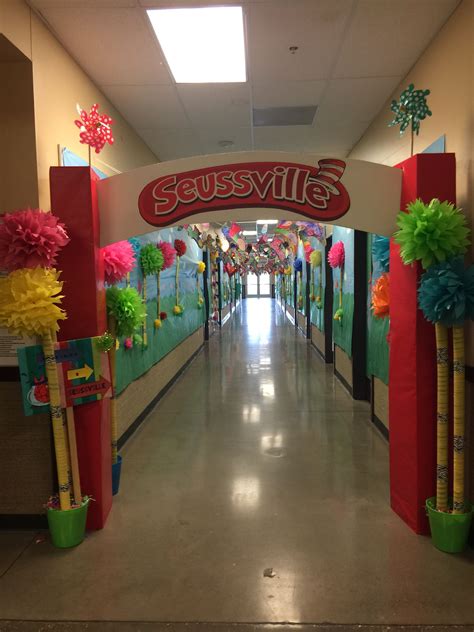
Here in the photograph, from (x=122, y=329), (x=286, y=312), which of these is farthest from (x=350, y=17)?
(x=286, y=312)

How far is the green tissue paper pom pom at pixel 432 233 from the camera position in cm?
245

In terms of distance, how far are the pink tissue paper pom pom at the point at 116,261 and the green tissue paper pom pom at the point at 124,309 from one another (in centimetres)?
10

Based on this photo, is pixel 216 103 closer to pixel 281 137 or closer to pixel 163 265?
pixel 281 137

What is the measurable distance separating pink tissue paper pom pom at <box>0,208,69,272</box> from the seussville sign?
0.62 m

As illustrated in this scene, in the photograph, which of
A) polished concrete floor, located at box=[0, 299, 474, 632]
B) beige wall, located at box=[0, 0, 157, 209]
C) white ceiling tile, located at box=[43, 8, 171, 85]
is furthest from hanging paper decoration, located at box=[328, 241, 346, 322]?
beige wall, located at box=[0, 0, 157, 209]

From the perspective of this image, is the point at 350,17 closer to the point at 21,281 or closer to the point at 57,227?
the point at 57,227

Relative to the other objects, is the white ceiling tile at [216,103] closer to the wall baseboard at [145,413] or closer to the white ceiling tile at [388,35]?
the white ceiling tile at [388,35]

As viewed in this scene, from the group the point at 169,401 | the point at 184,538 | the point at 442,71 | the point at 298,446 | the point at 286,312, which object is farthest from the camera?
the point at 286,312

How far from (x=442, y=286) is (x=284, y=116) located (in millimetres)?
3062

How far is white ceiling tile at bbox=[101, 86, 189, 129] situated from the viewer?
400cm

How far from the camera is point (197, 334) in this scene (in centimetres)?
1030

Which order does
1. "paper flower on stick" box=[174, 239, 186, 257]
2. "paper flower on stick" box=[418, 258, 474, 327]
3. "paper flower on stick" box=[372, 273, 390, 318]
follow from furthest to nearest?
"paper flower on stick" box=[174, 239, 186, 257]
"paper flower on stick" box=[372, 273, 390, 318]
"paper flower on stick" box=[418, 258, 474, 327]

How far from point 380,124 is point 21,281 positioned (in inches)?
147

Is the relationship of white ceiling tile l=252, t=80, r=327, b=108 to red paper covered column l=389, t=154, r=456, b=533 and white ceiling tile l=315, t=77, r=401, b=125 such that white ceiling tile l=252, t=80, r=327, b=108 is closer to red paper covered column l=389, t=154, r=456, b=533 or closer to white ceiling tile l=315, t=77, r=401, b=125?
white ceiling tile l=315, t=77, r=401, b=125
